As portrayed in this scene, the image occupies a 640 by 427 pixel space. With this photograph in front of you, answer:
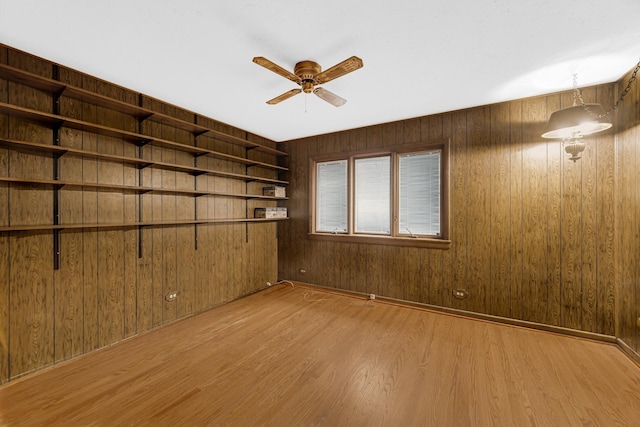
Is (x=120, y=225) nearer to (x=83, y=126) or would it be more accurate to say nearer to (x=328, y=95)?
(x=83, y=126)

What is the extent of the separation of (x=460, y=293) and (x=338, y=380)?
6.58 ft

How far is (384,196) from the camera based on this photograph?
3746 millimetres

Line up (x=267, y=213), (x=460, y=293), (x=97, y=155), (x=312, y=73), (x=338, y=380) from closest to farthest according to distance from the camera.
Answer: (x=338, y=380) → (x=312, y=73) → (x=97, y=155) → (x=460, y=293) → (x=267, y=213)

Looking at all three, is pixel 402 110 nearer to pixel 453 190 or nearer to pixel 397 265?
pixel 453 190

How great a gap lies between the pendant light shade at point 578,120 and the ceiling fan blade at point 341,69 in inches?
74.4

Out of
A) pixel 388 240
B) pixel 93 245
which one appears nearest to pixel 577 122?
pixel 388 240

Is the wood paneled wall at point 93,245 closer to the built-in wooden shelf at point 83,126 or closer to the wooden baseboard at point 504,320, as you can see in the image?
the built-in wooden shelf at point 83,126

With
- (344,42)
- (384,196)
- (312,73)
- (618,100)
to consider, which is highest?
(344,42)

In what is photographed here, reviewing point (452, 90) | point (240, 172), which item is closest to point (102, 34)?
point (240, 172)

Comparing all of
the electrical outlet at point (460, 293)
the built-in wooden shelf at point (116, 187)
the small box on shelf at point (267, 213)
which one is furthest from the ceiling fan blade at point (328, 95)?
the electrical outlet at point (460, 293)

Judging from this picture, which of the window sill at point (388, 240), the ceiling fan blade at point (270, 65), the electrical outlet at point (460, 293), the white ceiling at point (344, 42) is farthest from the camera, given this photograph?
the window sill at point (388, 240)

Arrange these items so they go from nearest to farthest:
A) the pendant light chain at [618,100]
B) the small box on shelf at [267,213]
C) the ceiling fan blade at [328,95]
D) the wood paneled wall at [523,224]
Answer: the pendant light chain at [618,100], the ceiling fan blade at [328,95], the wood paneled wall at [523,224], the small box on shelf at [267,213]

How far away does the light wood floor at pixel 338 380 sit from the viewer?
1582mm

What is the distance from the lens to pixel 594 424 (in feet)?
4.94
